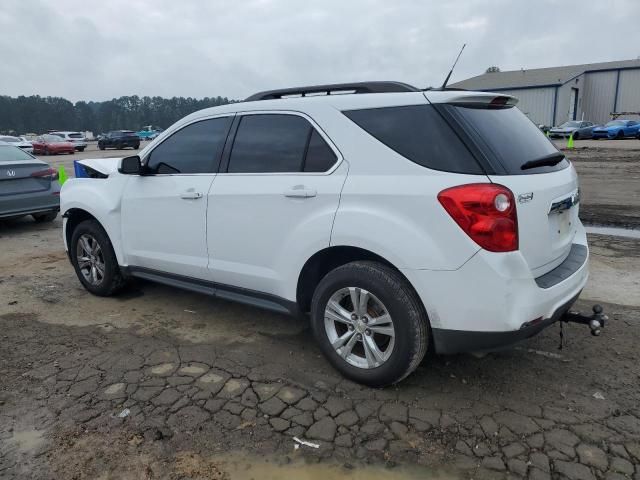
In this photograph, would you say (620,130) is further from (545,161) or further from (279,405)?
(279,405)

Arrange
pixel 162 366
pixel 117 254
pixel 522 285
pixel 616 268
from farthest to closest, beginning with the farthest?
pixel 616 268 < pixel 117 254 < pixel 162 366 < pixel 522 285


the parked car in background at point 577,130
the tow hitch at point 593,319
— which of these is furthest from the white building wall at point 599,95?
the tow hitch at point 593,319

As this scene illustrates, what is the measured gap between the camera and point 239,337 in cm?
413

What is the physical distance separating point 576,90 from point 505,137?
56960 mm

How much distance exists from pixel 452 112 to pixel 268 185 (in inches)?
52.2

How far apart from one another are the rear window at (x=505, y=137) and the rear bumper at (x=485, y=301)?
0.55m

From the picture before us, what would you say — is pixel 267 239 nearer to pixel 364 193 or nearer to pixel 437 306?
pixel 364 193

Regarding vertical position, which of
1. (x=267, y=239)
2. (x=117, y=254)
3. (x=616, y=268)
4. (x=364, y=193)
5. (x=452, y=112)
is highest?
(x=452, y=112)

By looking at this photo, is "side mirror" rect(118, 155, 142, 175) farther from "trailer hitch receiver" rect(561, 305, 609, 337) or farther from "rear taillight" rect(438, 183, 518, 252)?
"trailer hitch receiver" rect(561, 305, 609, 337)

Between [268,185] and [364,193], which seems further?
[268,185]

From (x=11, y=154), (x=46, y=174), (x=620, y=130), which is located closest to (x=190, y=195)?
(x=46, y=174)

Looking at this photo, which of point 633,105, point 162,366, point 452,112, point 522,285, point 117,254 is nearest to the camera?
point 522,285

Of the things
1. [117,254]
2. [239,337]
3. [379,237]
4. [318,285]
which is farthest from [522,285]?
[117,254]

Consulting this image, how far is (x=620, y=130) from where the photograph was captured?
110ft
